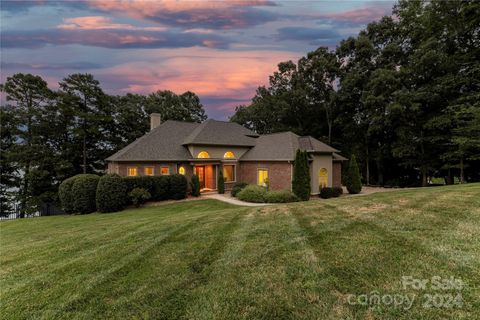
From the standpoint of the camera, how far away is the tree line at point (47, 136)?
2117 centimetres

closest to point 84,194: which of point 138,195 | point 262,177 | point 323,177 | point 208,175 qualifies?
point 138,195

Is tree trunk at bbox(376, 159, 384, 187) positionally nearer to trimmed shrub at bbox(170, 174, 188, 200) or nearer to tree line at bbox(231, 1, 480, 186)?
tree line at bbox(231, 1, 480, 186)

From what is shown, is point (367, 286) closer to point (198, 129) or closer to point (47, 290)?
point (47, 290)

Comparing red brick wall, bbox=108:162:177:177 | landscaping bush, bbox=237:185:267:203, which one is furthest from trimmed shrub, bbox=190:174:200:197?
landscaping bush, bbox=237:185:267:203

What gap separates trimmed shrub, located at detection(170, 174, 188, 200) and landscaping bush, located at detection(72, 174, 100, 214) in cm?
498

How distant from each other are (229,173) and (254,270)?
18.5 m

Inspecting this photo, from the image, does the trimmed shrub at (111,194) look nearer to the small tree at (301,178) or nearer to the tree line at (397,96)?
the small tree at (301,178)

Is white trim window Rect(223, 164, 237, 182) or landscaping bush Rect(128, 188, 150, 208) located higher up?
white trim window Rect(223, 164, 237, 182)

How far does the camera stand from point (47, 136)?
2331 cm

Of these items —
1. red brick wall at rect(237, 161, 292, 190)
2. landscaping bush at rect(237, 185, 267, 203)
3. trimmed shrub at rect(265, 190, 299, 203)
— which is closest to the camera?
trimmed shrub at rect(265, 190, 299, 203)

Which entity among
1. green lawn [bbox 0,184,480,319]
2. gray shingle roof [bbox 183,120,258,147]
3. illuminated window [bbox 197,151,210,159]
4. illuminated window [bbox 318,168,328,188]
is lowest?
green lawn [bbox 0,184,480,319]

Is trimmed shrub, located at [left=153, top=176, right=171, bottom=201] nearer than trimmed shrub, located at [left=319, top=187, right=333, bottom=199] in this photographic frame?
Yes

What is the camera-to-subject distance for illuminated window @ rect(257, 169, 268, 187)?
20.1 meters

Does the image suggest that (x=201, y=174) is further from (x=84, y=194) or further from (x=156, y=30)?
(x=156, y=30)
